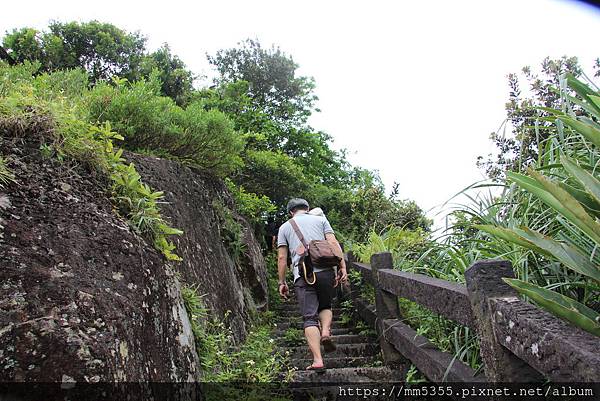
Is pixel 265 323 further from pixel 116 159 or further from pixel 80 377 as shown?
pixel 80 377

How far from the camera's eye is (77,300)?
1.70 metres

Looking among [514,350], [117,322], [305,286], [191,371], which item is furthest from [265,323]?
[514,350]

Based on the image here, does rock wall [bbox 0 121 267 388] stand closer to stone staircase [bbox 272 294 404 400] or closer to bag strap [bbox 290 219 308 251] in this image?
Answer: stone staircase [bbox 272 294 404 400]

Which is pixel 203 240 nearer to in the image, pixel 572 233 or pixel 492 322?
pixel 492 322

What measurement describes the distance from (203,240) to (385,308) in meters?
2.10

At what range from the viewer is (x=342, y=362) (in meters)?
4.06

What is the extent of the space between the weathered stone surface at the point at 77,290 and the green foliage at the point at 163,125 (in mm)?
1889

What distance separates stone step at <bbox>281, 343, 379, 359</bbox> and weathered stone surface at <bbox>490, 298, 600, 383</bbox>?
291 centimetres

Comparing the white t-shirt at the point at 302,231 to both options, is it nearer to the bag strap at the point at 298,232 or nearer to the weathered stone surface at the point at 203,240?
the bag strap at the point at 298,232

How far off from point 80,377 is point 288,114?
15632 millimetres

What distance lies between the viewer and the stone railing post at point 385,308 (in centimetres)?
375

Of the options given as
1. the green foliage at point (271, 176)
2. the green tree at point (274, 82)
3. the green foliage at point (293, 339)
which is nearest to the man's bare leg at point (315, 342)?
the green foliage at point (293, 339)

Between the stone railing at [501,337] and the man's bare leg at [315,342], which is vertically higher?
the stone railing at [501,337]

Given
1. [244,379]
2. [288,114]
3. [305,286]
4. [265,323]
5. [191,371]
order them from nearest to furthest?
[191,371], [244,379], [305,286], [265,323], [288,114]
